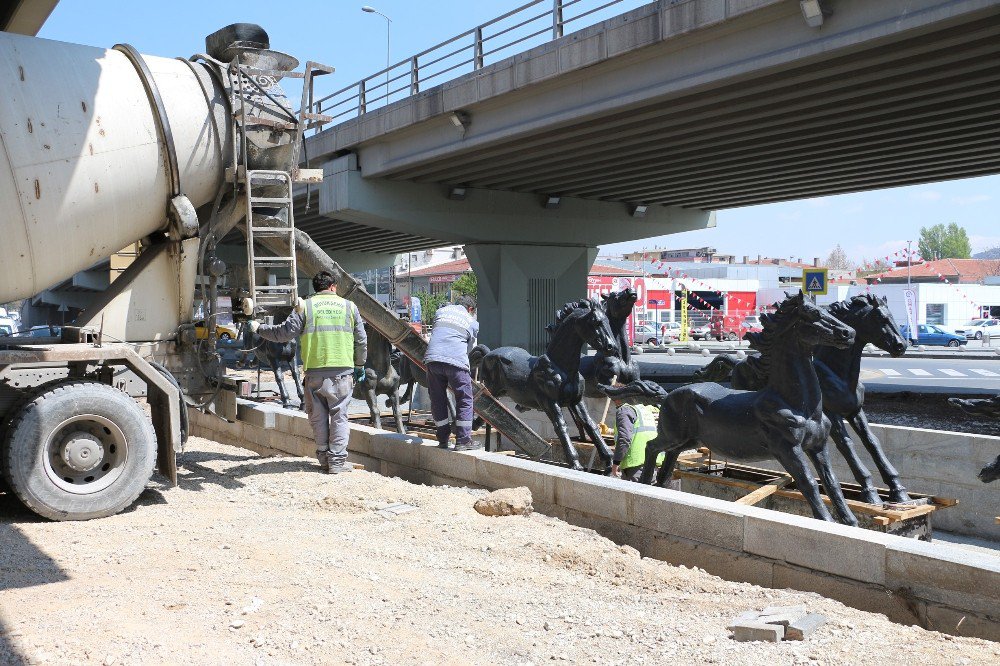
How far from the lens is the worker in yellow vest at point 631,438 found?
9789 mm

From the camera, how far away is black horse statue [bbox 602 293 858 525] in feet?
23.7

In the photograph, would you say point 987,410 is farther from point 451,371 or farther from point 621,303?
point 451,371

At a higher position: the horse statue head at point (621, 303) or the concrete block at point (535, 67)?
the concrete block at point (535, 67)

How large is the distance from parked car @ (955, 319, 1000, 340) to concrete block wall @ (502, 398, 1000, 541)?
A: 50.5m

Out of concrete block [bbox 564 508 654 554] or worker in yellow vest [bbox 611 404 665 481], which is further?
worker in yellow vest [bbox 611 404 665 481]

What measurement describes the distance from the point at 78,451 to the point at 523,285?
22.2 metres

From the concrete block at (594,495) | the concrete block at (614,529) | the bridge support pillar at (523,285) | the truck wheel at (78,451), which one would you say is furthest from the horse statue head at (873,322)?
the bridge support pillar at (523,285)

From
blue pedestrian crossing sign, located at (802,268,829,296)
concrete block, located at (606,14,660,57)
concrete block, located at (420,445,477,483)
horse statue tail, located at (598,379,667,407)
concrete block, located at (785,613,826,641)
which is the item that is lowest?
concrete block, located at (785,613,826,641)

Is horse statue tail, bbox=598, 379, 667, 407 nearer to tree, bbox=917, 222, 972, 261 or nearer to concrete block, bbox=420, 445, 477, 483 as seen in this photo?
concrete block, bbox=420, 445, 477, 483

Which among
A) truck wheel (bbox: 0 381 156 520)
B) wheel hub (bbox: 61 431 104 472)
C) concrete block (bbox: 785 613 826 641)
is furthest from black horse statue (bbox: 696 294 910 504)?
wheel hub (bbox: 61 431 104 472)

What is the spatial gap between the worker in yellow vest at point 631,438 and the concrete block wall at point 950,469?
1.53 m

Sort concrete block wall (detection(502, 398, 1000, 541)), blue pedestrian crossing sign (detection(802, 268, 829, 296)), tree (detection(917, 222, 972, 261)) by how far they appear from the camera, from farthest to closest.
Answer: tree (detection(917, 222, 972, 261)), blue pedestrian crossing sign (detection(802, 268, 829, 296)), concrete block wall (detection(502, 398, 1000, 541))

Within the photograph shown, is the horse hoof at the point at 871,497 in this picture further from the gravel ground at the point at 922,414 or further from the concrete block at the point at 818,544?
the gravel ground at the point at 922,414

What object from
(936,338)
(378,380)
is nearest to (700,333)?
(936,338)
